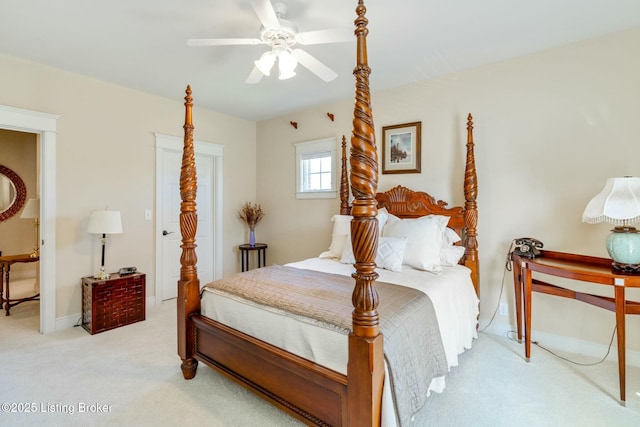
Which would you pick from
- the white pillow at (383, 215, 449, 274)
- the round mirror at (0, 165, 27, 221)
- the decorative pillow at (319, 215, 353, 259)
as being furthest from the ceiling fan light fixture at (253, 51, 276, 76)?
the round mirror at (0, 165, 27, 221)

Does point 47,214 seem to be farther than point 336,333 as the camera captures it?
Yes

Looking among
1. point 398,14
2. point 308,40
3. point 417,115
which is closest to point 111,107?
point 308,40

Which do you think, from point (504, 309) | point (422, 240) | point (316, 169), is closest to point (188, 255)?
point (422, 240)

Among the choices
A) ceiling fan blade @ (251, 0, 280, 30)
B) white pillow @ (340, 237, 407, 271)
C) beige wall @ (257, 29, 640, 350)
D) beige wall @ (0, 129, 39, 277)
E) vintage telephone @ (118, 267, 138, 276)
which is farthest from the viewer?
beige wall @ (0, 129, 39, 277)

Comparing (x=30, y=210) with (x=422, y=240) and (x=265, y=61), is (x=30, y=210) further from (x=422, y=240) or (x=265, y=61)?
(x=422, y=240)

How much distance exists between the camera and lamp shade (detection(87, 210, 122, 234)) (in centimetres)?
303

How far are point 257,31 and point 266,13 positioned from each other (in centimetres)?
74

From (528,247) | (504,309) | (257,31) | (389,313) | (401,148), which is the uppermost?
(257,31)

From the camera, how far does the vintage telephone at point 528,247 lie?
248 centimetres

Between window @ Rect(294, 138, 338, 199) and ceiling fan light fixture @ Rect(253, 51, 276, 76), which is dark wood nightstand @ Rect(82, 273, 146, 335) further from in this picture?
ceiling fan light fixture @ Rect(253, 51, 276, 76)

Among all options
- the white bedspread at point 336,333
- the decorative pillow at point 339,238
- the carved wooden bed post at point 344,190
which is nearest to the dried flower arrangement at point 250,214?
the carved wooden bed post at point 344,190

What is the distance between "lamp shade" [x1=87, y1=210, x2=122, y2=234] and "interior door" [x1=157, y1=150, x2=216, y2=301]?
747 millimetres

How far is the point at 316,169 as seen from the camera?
430 cm

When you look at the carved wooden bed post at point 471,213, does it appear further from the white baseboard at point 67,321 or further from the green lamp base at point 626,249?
the white baseboard at point 67,321
